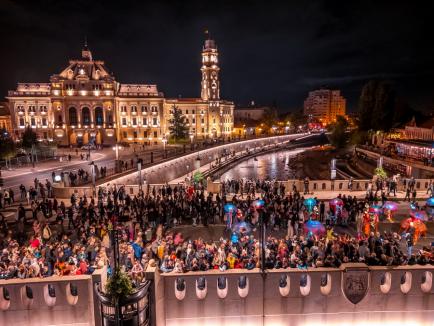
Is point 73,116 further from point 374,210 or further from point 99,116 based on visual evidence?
point 374,210

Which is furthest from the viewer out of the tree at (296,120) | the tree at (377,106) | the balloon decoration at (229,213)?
the tree at (296,120)

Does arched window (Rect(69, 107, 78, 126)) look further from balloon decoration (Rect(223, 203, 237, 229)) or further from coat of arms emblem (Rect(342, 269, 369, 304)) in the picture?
coat of arms emblem (Rect(342, 269, 369, 304))

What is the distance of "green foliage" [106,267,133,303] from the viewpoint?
26.0ft

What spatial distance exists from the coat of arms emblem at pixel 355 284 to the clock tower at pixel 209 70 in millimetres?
92403

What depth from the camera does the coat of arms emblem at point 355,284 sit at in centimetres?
934

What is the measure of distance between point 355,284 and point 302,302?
1.53m

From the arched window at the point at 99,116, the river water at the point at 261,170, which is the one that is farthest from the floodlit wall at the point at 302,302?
the arched window at the point at 99,116

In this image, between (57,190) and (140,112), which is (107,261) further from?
(140,112)

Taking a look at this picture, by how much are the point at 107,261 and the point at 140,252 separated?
1989mm

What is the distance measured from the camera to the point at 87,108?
8062 cm

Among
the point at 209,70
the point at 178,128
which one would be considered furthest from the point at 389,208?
the point at 209,70

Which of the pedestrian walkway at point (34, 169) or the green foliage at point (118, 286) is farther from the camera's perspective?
the pedestrian walkway at point (34, 169)

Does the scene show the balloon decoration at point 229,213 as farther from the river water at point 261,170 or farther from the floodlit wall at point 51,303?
the river water at point 261,170

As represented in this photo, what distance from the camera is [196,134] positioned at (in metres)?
97.2
